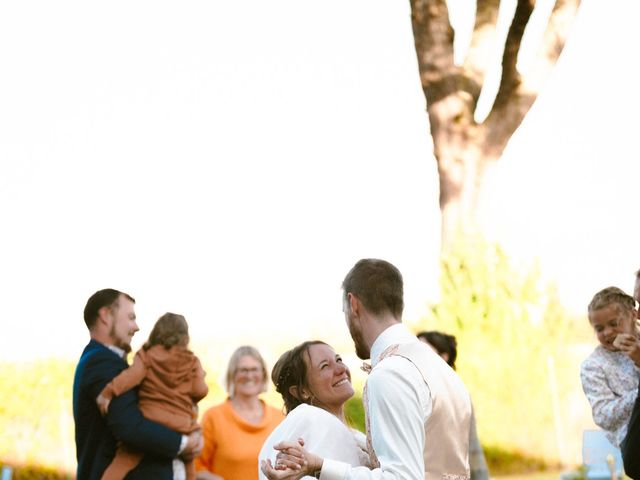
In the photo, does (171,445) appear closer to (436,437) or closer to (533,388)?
(436,437)

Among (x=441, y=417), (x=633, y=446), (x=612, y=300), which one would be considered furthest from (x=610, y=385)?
(x=441, y=417)

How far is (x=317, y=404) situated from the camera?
10.4 feet

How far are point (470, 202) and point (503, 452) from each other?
1638mm

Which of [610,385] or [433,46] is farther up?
[433,46]

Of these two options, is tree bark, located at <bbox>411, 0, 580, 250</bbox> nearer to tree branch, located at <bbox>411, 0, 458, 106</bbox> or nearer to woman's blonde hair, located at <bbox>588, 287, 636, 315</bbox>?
tree branch, located at <bbox>411, 0, 458, 106</bbox>

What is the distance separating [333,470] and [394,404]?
0.19 m

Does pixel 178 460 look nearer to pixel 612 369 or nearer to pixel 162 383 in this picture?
pixel 162 383

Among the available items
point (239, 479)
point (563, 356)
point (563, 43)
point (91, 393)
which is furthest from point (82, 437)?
point (563, 43)

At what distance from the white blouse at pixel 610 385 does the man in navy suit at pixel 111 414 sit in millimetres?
1486

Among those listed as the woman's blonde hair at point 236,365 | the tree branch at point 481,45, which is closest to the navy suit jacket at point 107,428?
the woman's blonde hair at point 236,365

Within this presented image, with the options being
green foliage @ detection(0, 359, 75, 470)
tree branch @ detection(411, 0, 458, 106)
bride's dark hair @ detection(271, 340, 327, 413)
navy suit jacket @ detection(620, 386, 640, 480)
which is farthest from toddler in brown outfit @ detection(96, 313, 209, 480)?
tree branch @ detection(411, 0, 458, 106)

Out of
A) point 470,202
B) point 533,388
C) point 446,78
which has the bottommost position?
point 533,388

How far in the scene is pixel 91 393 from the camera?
14.4ft

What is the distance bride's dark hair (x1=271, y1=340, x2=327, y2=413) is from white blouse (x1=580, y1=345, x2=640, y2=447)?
1188 mm
